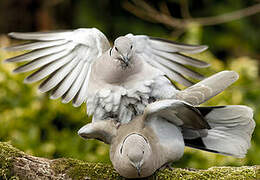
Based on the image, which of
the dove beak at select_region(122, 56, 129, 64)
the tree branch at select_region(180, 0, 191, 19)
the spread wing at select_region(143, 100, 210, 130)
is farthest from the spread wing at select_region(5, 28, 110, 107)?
the tree branch at select_region(180, 0, 191, 19)

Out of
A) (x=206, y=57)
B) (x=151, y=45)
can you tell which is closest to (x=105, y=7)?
(x=206, y=57)

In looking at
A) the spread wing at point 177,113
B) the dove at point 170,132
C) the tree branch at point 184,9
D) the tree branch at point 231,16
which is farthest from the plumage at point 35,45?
the tree branch at point 184,9

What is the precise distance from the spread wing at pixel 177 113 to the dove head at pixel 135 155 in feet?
0.65

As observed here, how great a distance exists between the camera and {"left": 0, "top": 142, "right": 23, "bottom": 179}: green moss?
3.16 m

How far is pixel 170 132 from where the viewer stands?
3.21m

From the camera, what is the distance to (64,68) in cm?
375

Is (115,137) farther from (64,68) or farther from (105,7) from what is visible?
(105,7)

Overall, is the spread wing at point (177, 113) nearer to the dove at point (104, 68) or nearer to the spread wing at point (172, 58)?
the dove at point (104, 68)

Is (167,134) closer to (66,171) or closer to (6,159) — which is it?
(66,171)

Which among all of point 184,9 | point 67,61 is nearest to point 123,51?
point 67,61

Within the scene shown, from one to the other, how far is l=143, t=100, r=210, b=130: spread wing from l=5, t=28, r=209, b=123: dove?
0.17 metres

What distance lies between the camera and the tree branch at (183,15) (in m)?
7.53

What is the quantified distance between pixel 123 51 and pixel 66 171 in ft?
3.18

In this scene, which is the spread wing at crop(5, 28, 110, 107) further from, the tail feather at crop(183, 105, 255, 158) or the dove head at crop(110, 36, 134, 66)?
the tail feather at crop(183, 105, 255, 158)
